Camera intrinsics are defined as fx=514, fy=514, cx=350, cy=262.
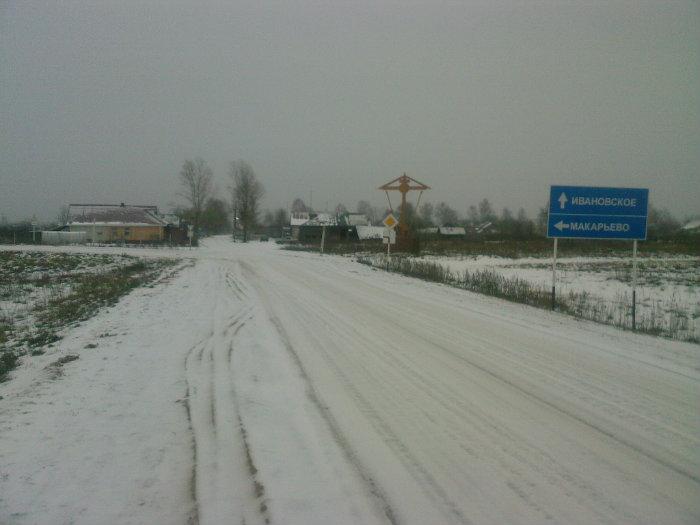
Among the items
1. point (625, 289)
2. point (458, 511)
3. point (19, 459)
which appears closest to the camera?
point (458, 511)

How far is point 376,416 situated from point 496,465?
4.94ft

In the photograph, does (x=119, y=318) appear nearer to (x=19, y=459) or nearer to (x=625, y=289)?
(x=19, y=459)

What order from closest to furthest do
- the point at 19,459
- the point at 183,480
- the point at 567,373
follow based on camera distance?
the point at 183,480 < the point at 19,459 < the point at 567,373

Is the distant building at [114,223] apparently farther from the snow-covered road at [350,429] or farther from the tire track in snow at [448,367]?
the snow-covered road at [350,429]

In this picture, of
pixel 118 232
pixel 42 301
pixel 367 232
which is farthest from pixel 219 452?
pixel 367 232

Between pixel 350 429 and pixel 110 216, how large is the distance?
83104 mm

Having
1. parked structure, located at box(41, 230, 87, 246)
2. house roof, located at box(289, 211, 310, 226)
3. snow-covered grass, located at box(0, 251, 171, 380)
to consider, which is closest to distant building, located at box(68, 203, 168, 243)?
parked structure, located at box(41, 230, 87, 246)

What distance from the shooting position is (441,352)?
342 inches

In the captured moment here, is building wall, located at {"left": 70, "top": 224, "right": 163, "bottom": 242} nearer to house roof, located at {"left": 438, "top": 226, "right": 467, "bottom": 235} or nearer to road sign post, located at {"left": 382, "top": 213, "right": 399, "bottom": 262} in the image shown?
road sign post, located at {"left": 382, "top": 213, "right": 399, "bottom": 262}

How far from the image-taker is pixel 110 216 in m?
79.1

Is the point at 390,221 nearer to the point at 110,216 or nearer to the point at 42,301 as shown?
the point at 42,301

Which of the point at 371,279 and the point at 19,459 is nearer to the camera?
the point at 19,459

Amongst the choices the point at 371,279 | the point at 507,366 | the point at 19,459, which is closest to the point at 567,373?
the point at 507,366

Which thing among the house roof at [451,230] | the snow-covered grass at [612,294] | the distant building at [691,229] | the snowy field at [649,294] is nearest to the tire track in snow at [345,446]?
the snow-covered grass at [612,294]
